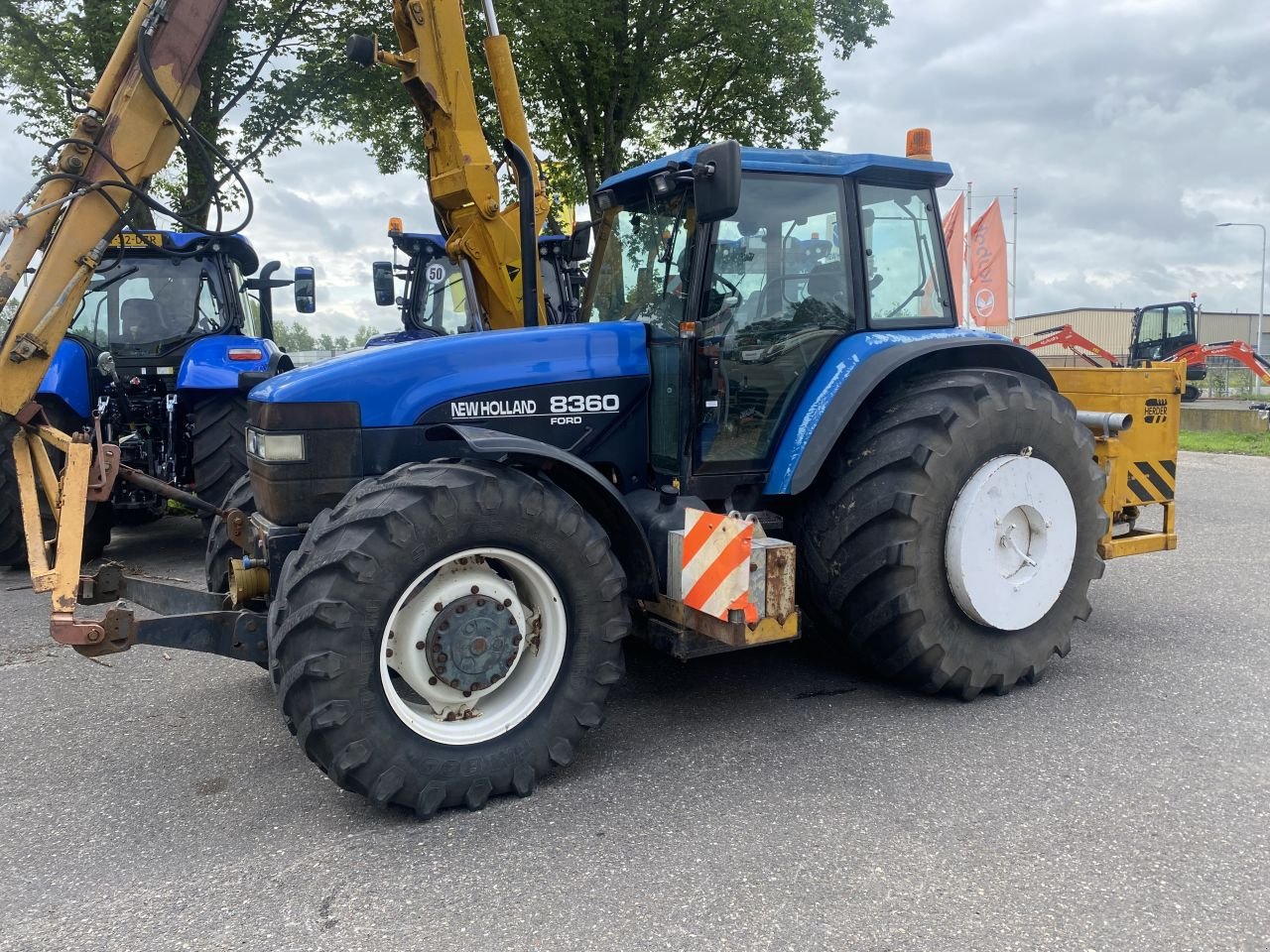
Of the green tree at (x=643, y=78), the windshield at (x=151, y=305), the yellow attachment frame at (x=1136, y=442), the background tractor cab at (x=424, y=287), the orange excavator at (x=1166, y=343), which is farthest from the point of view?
the orange excavator at (x=1166, y=343)

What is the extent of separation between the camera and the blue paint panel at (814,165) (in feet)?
13.1

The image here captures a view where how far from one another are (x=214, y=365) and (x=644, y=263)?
4.50 metres

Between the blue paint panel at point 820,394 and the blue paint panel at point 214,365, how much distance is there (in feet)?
15.3

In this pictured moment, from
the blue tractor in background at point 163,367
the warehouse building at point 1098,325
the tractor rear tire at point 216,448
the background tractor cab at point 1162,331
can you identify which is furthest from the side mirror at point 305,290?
the warehouse building at point 1098,325

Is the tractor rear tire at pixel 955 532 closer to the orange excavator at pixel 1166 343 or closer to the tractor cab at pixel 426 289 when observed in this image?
the tractor cab at pixel 426 289

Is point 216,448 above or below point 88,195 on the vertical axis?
Result: below

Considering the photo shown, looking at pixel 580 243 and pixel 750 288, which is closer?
pixel 750 288

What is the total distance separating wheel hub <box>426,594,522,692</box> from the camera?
10.7 feet

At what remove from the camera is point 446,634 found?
325cm

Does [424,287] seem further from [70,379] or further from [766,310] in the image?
[766,310]

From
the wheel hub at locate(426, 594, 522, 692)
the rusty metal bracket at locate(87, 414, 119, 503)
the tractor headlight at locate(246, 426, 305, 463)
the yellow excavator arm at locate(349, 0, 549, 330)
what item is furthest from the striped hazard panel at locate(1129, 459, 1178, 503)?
the rusty metal bracket at locate(87, 414, 119, 503)

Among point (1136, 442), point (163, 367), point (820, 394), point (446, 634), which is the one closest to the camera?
point (446, 634)

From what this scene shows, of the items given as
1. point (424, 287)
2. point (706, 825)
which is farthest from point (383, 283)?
point (706, 825)

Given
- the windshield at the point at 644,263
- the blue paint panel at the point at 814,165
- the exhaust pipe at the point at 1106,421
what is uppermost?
the blue paint panel at the point at 814,165
